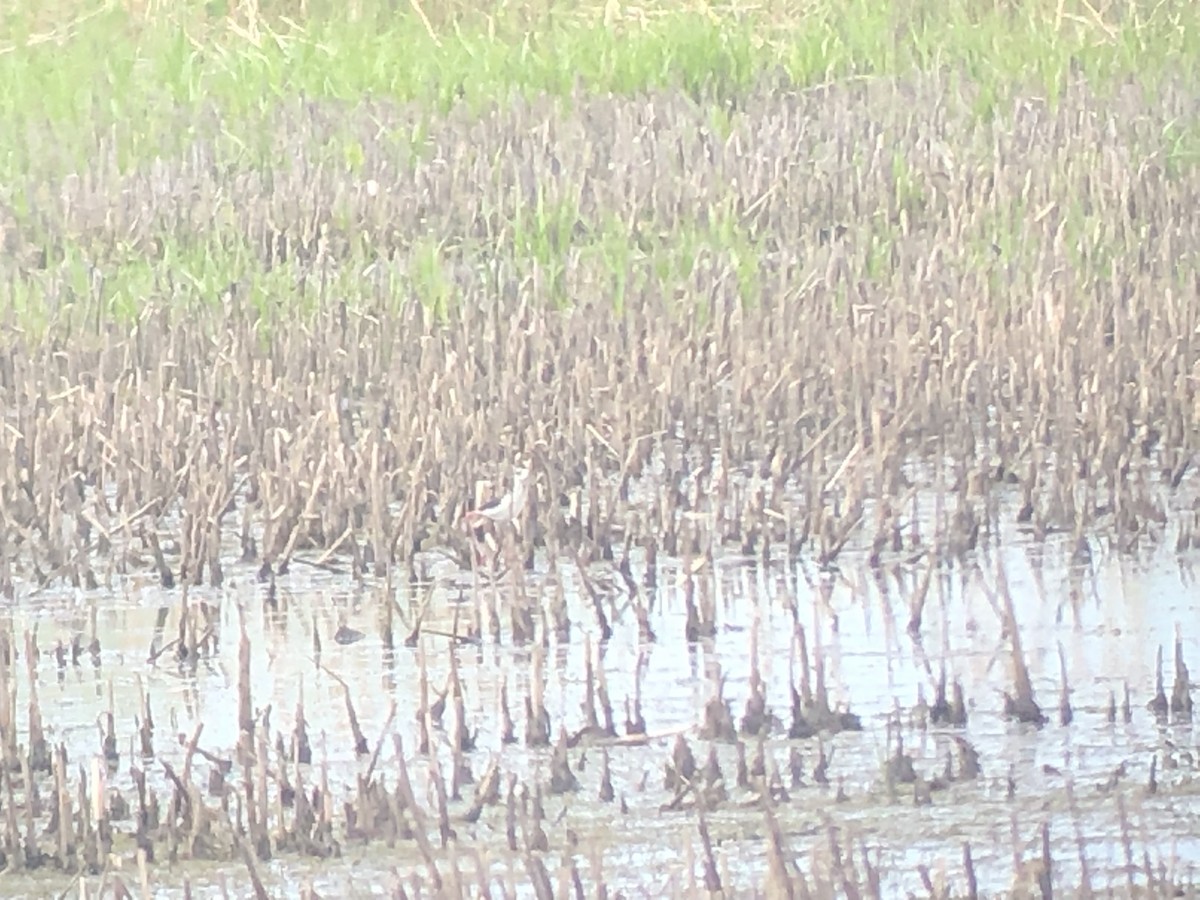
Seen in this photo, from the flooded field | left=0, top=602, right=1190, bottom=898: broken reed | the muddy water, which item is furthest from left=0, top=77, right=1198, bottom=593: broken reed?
left=0, top=602, right=1190, bottom=898: broken reed

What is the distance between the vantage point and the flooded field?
11.6 ft

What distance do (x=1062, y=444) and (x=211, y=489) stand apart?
1698 mm

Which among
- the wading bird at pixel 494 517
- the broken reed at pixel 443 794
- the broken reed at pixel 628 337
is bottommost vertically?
the broken reed at pixel 443 794

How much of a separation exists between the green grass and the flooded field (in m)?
0.84

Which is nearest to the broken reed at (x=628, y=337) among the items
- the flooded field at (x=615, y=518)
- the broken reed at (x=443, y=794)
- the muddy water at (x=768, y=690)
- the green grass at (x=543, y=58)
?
the flooded field at (x=615, y=518)

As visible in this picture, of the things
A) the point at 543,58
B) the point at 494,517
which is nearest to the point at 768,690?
the point at 494,517

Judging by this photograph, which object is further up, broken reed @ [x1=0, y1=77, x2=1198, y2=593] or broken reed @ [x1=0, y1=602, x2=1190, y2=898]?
broken reed @ [x1=0, y1=77, x2=1198, y2=593]

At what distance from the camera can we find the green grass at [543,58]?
33.8 feet

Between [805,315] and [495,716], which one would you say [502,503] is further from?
[805,315]

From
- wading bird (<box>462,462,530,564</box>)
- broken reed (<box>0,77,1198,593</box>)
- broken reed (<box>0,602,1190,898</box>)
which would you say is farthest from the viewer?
broken reed (<box>0,77,1198,593</box>)

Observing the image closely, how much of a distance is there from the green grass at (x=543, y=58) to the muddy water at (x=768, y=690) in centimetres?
494

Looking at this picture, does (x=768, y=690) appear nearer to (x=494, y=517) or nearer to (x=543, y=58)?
(x=494, y=517)

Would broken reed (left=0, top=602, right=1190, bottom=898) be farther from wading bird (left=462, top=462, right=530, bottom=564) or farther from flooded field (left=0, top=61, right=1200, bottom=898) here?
wading bird (left=462, top=462, right=530, bottom=564)

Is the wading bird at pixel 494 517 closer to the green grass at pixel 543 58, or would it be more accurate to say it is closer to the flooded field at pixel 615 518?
the flooded field at pixel 615 518
